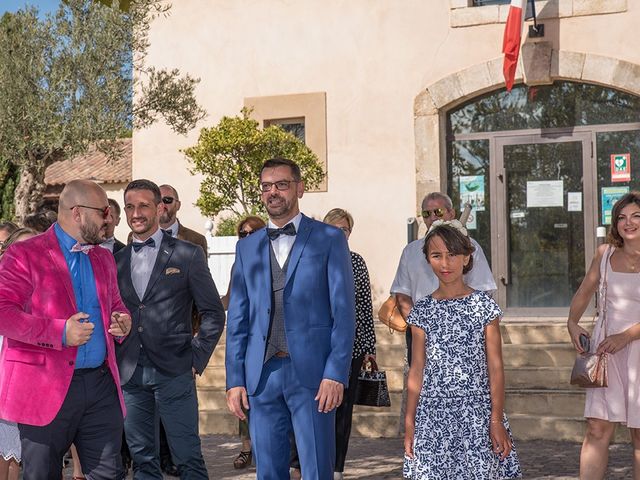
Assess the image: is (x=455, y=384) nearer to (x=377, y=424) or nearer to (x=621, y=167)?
(x=377, y=424)

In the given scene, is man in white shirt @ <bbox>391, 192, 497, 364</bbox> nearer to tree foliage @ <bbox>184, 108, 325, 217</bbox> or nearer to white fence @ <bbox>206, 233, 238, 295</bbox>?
tree foliage @ <bbox>184, 108, 325, 217</bbox>

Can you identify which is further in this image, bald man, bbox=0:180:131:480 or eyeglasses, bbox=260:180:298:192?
eyeglasses, bbox=260:180:298:192

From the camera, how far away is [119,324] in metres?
4.98

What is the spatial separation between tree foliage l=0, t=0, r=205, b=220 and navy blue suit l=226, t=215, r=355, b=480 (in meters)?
7.08

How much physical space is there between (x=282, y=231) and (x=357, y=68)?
9903mm

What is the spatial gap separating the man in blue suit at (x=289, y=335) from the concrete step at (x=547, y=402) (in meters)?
4.84

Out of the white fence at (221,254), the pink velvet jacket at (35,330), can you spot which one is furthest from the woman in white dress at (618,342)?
the white fence at (221,254)

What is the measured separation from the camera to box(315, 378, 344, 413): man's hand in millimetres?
4988

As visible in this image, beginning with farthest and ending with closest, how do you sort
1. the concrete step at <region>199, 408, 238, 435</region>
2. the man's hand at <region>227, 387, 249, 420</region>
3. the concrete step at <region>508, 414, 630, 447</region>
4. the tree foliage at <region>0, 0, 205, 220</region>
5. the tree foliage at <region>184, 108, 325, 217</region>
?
the tree foliage at <region>184, 108, 325, 217</region>, the tree foliage at <region>0, 0, 205, 220</region>, the concrete step at <region>199, 408, 238, 435</region>, the concrete step at <region>508, 414, 630, 447</region>, the man's hand at <region>227, 387, 249, 420</region>

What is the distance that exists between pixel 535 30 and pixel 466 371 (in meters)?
9.30

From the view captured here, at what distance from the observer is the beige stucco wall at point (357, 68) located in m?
14.4

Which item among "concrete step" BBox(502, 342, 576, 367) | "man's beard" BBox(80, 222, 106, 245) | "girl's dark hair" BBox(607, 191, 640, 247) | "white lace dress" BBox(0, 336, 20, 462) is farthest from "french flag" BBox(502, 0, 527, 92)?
"man's beard" BBox(80, 222, 106, 245)

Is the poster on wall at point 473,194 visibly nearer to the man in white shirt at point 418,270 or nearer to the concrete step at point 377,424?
the concrete step at point 377,424

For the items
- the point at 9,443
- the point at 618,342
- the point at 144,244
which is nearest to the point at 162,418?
Result: the point at 9,443
